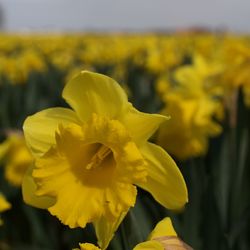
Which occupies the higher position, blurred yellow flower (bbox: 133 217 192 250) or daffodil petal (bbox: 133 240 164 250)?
daffodil petal (bbox: 133 240 164 250)

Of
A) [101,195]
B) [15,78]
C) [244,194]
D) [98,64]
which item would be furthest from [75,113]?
[98,64]

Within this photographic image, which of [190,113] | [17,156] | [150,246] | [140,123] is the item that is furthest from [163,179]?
[17,156]

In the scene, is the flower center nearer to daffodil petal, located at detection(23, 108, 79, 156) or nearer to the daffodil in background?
daffodil petal, located at detection(23, 108, 79, 156)

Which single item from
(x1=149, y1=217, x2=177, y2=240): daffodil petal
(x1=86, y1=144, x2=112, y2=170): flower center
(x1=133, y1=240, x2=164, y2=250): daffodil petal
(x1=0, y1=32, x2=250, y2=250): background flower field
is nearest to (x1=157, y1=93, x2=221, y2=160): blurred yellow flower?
(x1=0, y1=32, x2=250, y2=250): background flower field

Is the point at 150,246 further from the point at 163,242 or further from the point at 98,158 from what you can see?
the point at 98,158

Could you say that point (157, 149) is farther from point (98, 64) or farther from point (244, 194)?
point (98, 64)

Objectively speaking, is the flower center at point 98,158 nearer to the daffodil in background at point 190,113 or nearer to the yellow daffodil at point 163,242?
the yellow daffodil at point 163,242

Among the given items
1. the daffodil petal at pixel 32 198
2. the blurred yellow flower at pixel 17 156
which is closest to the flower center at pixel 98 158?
the daffodil petal at pixel 32 198
